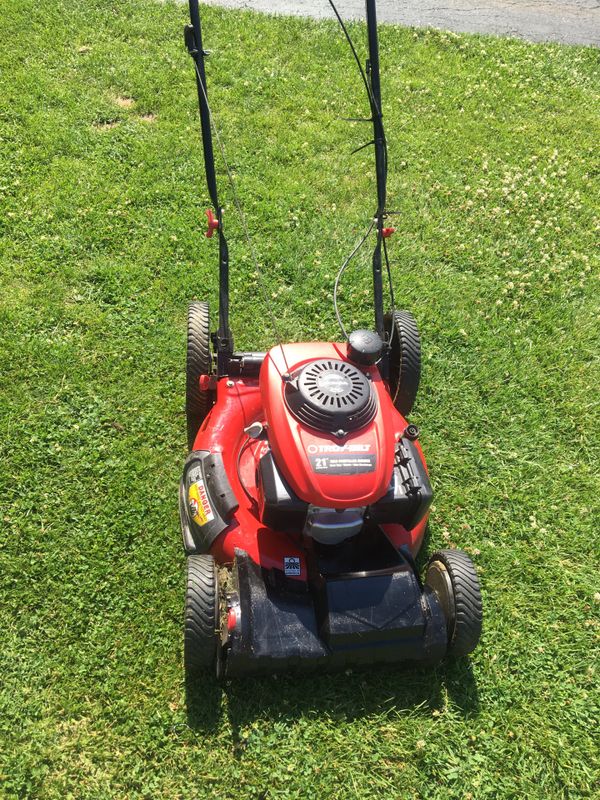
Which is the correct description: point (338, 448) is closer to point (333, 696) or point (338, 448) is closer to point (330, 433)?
point (330, 433)

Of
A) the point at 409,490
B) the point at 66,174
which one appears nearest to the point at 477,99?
the point at 66,174

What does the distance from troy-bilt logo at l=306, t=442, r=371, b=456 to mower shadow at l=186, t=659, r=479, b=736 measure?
1.08 metres

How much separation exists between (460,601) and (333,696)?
70 centimetres

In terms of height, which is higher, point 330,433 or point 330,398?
point 330,398

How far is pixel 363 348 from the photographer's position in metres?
3.03

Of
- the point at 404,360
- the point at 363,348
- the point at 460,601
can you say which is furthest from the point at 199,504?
the point at 404,360

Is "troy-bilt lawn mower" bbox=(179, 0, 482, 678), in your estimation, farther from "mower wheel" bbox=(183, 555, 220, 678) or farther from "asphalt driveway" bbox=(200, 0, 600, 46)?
"asphalt driveway" bbox=(200, 0, 600, 46)

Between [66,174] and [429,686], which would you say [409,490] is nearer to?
[429,686]

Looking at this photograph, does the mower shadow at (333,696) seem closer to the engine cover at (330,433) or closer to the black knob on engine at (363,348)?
the engine cover at (330,433)

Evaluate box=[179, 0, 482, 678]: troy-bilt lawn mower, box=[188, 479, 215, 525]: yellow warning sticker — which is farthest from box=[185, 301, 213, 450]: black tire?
box=[188, 479, 215, 525]: yellow warning sticker

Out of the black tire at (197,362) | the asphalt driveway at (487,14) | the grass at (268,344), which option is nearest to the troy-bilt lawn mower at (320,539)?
the grass at (268,344)

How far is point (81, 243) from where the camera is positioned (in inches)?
191

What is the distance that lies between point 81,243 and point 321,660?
3.35 metres

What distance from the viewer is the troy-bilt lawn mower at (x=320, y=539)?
2.73 meters
